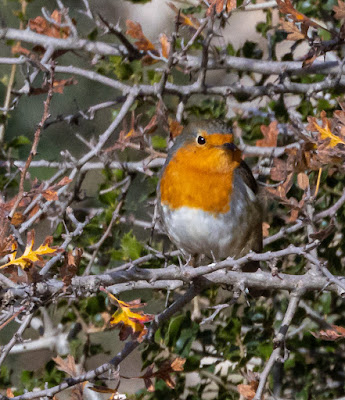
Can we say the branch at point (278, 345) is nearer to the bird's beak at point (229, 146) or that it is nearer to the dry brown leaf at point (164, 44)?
the bird's beak at point (229, 146)

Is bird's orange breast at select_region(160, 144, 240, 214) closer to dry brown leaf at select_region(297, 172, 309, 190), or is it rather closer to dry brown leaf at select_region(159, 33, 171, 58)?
dry brown leaf at select_region(159, 33, 171, 58)

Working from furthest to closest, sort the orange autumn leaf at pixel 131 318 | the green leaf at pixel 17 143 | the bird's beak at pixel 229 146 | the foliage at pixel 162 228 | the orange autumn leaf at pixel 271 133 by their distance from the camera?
the green leaf at pixel 17 143 < the bird's beak at pixel 229 146 < the orange autumn leaf at pixel 271 133 < the foliage at pixel 162 228 < the orange autumn leaf at pixel 131 318

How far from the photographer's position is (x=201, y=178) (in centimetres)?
245

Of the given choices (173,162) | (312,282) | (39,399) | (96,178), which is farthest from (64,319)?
(96,178)

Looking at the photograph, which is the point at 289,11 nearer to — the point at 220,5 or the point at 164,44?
the point at 220,5

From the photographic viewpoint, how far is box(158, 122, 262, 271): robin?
96.6 inches

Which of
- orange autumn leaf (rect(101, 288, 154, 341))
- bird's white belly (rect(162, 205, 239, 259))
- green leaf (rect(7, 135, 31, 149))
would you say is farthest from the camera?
green leaf (rect(7, 135, 31, 149))

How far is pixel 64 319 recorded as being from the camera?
251 centimetres

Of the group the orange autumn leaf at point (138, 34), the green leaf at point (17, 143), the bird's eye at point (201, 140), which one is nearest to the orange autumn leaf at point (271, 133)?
the bird's eye at point (201, 140)

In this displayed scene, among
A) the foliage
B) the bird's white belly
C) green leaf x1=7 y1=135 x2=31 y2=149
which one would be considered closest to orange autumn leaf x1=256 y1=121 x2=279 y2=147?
the foliage

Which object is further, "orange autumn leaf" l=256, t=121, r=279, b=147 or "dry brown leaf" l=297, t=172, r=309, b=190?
"orange autumn leaf" l=256, t=121, r=279, b=147

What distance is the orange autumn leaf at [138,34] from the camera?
90.5 inches

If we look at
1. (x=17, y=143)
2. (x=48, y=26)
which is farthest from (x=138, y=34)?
(x=17, y=143)

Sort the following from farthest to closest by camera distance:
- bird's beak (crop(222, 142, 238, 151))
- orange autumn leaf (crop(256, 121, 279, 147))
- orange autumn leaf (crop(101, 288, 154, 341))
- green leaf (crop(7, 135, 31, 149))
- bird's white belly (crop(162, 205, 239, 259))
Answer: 1. green leaf (crop(7, 135, 31, 149))
2. bird's white belly (crop(162, 205, 239, 259))
3. bird's beak (crop(222, 142, 238, 151))
4. orange autumn leaf (crop(256, 121, 279, 147))
5. orange autumn leaf (crop(101, 288, 154, 341))
